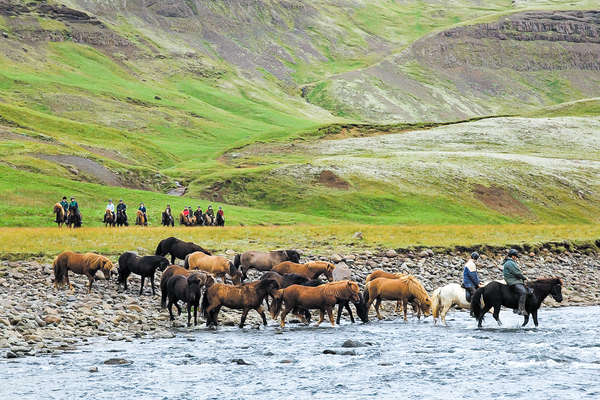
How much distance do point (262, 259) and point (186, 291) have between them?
787 centimetres

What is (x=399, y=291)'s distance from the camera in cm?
3002

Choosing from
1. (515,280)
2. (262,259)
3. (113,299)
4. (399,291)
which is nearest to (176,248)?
(262,259)

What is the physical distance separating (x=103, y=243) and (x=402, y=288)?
1962 cm

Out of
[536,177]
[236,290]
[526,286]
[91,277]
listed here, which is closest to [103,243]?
[91,277]

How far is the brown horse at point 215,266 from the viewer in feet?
105

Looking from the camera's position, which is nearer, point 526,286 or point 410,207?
point 526,286

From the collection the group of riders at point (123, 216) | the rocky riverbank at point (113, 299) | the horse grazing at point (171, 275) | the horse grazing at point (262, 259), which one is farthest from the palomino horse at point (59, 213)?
the horse grazing at point (171, 275)

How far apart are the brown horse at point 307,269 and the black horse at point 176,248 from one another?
5.78 meters

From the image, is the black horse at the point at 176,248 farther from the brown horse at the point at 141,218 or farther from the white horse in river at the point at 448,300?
the brown horse at the point at 141,218

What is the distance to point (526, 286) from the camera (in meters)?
27.7

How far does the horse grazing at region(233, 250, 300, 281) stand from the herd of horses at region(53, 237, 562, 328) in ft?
3.09

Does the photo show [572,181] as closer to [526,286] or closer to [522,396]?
[526,286]

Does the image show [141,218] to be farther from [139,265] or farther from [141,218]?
[139,265]

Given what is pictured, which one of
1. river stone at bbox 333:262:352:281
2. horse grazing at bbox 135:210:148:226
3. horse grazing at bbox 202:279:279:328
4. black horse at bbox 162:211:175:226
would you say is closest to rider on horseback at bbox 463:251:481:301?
river stone at bbox 333:262:352:281
